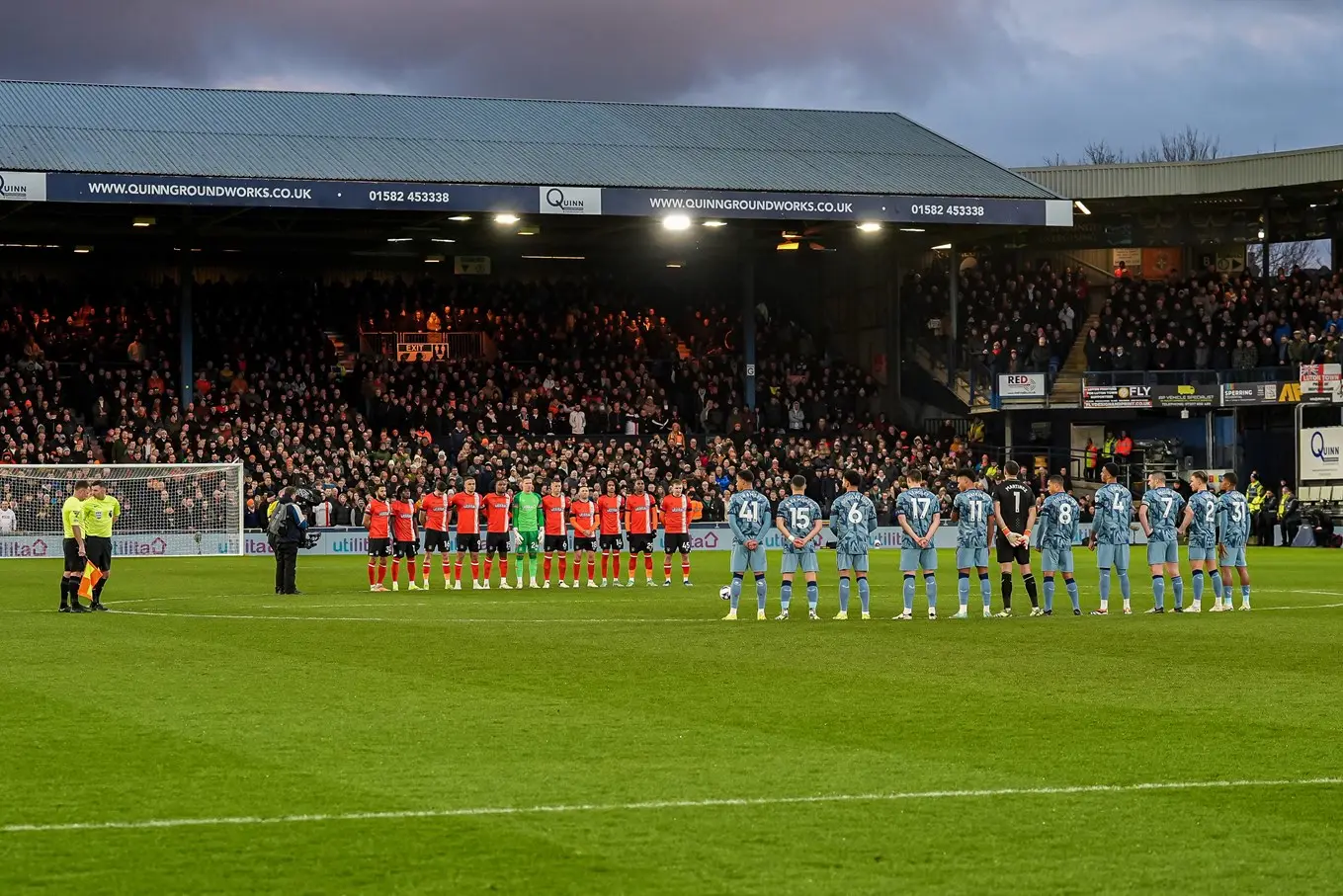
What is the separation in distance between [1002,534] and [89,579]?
12.1 m

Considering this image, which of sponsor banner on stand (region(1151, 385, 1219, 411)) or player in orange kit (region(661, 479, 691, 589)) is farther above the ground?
sponsor banner on stand (region(1151, 385, 1219, 411))

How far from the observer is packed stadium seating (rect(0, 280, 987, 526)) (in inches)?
1802

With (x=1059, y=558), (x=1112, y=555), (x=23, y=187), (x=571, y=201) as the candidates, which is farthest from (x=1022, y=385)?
(x=1059, y=558)

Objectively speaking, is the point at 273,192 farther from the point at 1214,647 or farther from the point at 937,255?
the point at 1214,647

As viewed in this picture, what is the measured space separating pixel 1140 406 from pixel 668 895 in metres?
45.4

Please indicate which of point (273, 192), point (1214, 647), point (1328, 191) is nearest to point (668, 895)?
point (1214, 647)

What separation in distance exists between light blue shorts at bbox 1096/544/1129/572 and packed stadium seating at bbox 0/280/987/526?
20.6 m

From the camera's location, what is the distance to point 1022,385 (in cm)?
5175

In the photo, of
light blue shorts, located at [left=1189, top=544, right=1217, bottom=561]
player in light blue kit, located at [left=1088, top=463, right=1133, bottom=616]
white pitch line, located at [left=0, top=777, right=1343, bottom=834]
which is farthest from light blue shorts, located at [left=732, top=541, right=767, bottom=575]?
white pitch line, located at [left=0, top=777, right=1343, bottom=834]

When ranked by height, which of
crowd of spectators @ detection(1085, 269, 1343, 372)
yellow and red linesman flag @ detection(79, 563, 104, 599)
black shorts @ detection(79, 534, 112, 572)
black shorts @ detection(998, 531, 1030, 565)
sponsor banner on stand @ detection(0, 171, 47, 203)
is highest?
sponsor banner on stand @ detection(0, 171, 47, 203)

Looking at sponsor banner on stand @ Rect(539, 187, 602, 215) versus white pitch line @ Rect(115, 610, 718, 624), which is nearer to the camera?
white pitch line @ Rect(115, 610, 718, 624)

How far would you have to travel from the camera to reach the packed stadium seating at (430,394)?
45781mm

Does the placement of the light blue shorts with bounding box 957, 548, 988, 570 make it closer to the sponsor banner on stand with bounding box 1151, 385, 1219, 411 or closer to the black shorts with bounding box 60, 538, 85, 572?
the black shorts with bounding box 60, 538, 85, 572

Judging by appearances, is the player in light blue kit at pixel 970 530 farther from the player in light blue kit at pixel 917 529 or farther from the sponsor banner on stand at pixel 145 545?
the sponsor banner on stand at pixel 145 545
